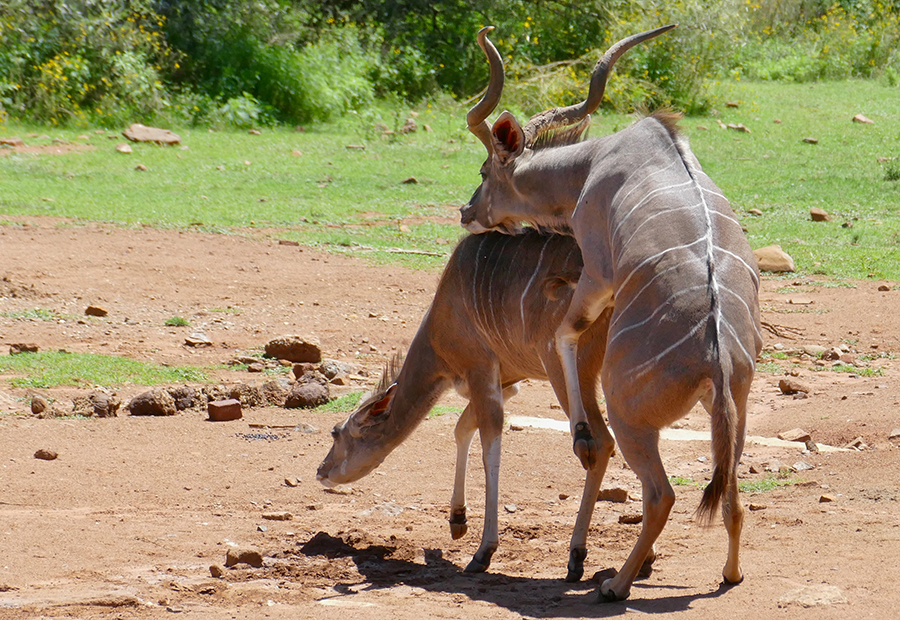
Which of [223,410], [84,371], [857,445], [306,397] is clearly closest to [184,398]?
[223,410]

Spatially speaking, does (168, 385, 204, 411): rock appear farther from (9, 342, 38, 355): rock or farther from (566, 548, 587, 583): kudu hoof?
(566, 548, 587, 583): kudu hoof

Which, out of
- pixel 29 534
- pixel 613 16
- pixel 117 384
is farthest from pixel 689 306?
pixel 613 16

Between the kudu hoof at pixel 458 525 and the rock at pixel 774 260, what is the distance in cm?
676

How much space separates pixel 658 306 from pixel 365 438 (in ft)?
7.22

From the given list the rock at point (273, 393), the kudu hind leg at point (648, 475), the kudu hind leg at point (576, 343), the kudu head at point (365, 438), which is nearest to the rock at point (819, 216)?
the rock at point (273, 393)

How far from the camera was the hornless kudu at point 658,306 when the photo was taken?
4117 millimetres

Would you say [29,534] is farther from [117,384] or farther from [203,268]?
[203,268]

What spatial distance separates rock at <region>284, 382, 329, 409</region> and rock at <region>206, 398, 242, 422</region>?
0.49m

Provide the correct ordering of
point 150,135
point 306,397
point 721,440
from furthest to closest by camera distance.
A: 1. point 150,135
2. point 306,397
3. point 721,440

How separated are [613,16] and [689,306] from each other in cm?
1833

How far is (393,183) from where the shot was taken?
53.7 feet

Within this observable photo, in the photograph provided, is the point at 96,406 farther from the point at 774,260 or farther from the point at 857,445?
the point at 774,260

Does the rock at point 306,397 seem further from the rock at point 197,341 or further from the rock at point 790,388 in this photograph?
the rock at point 790,388

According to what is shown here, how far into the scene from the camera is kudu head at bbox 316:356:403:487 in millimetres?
5914
